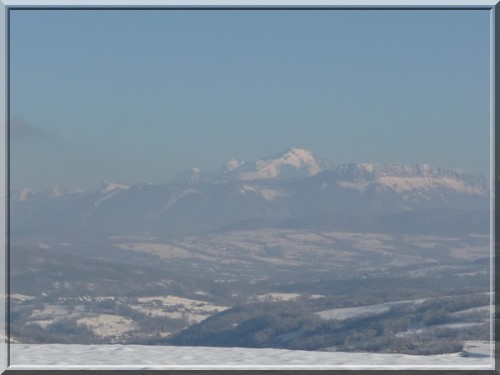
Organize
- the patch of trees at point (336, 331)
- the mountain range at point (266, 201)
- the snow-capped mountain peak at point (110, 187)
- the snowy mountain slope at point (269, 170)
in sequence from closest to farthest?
the patch of trees at point (336, 331) → the mountain range at point (266, 201) → the snow-capped mountain peak at point (110, 187) → the snowy mountain slope at point (269, 170)

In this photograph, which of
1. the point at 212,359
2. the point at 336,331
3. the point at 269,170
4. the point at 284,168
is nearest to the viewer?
the point at 212,359

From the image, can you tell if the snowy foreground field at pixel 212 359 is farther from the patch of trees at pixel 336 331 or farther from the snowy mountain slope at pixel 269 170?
the snowy mountain slope at pixel 269 170

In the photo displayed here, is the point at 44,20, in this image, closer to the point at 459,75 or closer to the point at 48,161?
the point at 48,161

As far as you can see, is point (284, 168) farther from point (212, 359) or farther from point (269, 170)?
point (212, 359)

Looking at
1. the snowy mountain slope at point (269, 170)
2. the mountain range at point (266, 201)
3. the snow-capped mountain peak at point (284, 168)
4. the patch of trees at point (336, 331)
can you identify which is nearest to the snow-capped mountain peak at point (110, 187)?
the mountain range at point (266, 201)

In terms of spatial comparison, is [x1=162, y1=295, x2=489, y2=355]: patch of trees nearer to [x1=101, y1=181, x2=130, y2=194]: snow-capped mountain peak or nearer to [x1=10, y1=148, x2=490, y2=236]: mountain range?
[x1=10, y1=148, x2=490, y2=236]: mountain range

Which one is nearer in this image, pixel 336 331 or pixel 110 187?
pixel 336 331

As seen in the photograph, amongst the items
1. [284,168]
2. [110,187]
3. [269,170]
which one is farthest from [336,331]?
[269,170]
